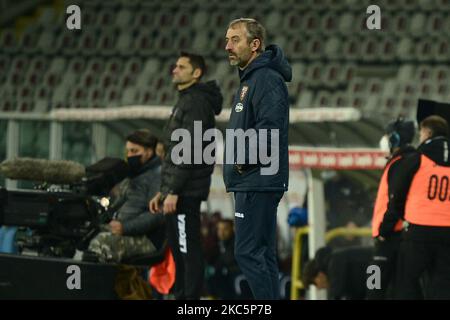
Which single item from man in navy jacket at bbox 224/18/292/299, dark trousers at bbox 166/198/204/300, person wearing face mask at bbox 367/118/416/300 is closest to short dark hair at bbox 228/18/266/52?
man in navy jacket at bbox 224/18/292/299

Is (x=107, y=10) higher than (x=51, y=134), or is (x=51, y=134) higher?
(x=107, y=10)

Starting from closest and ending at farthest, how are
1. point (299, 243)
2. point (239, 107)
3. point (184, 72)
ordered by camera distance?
1. point (239, 107)
2. point (184, 72)
3. point (299, 243)

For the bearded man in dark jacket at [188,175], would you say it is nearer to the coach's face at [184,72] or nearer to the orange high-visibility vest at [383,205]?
the coach's face at [184,72]

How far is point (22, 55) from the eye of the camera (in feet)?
68.0

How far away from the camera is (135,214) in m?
9.48

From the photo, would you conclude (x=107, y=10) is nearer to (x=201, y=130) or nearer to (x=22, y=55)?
(x=22, y=55)

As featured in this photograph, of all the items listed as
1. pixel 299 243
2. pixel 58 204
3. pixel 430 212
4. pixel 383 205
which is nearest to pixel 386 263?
pixel 383 205

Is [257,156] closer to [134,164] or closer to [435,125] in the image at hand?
[435,125]

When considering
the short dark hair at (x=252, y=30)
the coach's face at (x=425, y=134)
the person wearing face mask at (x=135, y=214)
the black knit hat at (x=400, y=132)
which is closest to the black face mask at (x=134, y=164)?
the person wearing face mask at (x=135, y=214)

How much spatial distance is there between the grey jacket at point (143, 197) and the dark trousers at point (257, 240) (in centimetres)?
239

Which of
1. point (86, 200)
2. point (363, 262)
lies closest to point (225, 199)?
point (363, 262)

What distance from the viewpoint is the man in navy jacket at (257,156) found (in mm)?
6984

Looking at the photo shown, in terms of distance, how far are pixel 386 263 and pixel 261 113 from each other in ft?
10.2
